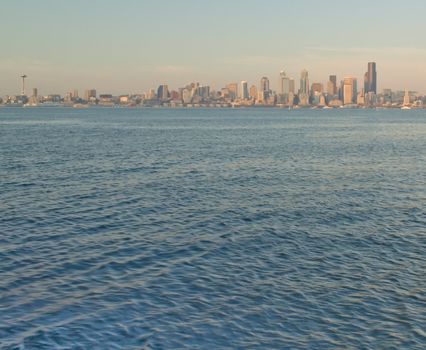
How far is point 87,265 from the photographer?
102ft

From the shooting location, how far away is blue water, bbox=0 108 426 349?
74.4 feet

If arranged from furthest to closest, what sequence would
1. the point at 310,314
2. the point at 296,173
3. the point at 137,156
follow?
the point at 137,156 < the point at 296,173 < the point at 310,314

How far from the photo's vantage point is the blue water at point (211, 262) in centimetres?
2269

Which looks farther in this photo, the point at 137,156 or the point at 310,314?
the point at 137,156

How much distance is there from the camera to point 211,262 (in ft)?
105

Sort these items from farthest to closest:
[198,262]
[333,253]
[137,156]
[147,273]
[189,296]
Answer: [137,156] → [333,253] → [198,262] → [147,273] → [189,296]

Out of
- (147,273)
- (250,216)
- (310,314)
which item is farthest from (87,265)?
(250,216)

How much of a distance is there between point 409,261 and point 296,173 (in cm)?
3878

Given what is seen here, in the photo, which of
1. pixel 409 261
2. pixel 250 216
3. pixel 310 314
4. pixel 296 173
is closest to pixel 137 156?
pixel 296 173

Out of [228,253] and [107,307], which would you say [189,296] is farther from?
[228,253]

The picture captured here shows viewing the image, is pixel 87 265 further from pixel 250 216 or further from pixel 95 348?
pixel 250 216

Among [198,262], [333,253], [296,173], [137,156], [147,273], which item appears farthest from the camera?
[137,156]

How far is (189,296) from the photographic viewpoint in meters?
26.5

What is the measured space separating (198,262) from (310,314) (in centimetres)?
916
